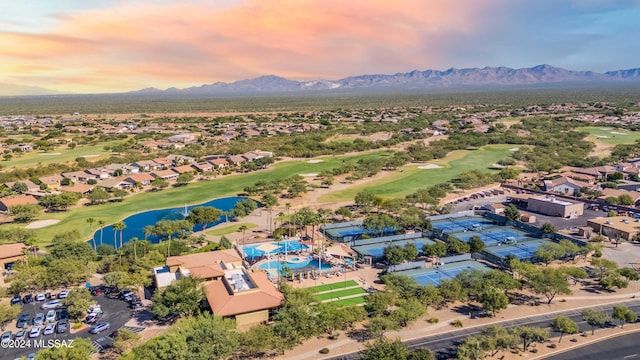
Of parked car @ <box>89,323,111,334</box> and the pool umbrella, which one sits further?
the pool umbrella

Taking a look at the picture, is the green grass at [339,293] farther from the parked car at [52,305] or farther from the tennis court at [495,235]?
the parked car at [52,305]

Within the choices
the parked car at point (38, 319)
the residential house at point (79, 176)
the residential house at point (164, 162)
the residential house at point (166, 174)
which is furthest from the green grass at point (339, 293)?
the residential house at point (164, 162)

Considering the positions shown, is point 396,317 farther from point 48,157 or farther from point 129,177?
point 48,157

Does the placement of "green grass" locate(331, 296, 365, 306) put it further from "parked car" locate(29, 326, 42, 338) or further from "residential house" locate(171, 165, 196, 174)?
"residential house" locate(171, 165, 196, 174)

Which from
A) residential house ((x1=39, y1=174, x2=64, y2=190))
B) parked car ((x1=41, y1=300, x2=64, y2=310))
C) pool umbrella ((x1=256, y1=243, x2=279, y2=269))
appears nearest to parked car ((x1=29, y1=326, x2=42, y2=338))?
parked car ((x1=41, y1=300, x2=64, y2=310))

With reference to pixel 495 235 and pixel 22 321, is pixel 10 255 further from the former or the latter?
pixel 495 235

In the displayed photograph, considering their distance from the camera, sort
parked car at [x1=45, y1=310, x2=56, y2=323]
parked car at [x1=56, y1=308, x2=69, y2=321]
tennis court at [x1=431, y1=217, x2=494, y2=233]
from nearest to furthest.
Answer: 1. parked car at [x1=45, y1=310, x2=56, y2=323]
2. parked car at [x1=56, y1=308, x2=69, y2=321]
3. tennis court at [x1=431, y1=217, x2=494, y2=233]

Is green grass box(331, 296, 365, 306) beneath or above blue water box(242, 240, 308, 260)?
beneath

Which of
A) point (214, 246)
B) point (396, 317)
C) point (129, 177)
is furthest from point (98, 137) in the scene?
point (396, 317)
